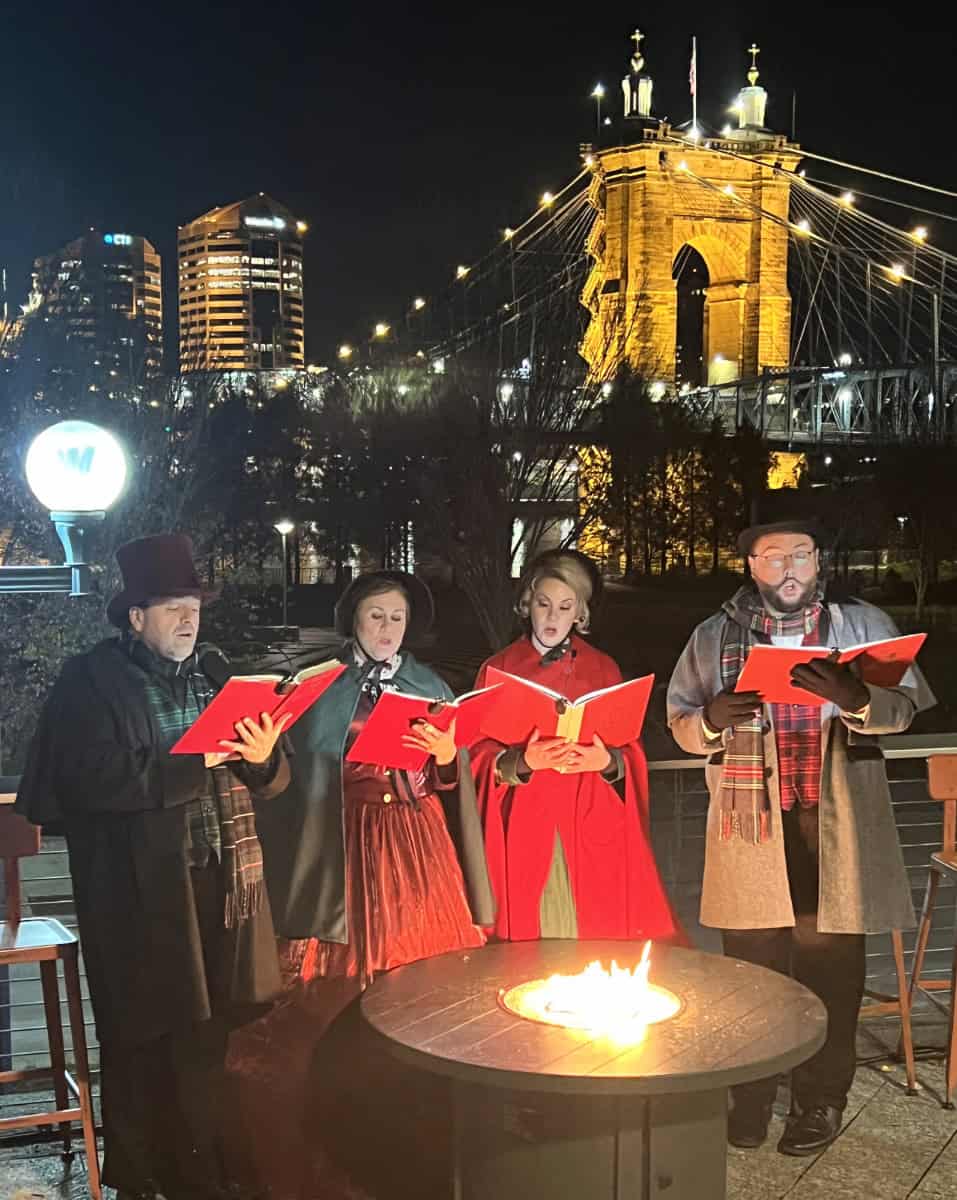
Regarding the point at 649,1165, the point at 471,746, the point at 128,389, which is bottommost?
the point at 649,1165

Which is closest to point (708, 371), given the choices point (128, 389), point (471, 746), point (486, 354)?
point (486, 354)

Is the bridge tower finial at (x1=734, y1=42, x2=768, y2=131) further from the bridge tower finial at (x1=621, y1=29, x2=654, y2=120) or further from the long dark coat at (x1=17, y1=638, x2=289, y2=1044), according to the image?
the long dark coat at (x1=17, y1=638, x2=289, y2=1044)

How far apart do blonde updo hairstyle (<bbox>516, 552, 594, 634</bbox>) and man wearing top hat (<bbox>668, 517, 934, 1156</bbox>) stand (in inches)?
13.3

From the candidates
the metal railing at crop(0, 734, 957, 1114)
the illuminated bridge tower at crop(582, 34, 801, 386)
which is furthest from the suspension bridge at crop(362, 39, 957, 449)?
the metal railing at crop(0, 734, 957, 1114)

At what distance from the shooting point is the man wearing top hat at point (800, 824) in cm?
374

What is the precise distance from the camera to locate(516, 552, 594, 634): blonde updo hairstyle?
384 centimetres

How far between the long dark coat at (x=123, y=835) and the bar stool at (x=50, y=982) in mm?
210

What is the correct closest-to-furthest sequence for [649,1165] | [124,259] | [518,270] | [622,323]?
[649,1165] → [124,259] → [622,323] → [518,270]

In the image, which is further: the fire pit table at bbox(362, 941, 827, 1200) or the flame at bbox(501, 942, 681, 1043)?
the flame at bbox(501, 942, 681, 1043)

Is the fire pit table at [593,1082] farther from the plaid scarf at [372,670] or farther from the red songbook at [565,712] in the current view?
the plaid scarf at [372,670]

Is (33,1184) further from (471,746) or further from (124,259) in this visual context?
(124,259)

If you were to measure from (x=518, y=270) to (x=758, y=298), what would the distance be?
3488cm

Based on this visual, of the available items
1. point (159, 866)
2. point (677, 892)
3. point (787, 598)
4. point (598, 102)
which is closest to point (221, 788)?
point (159, 866)

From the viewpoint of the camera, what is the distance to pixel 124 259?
2122cm
